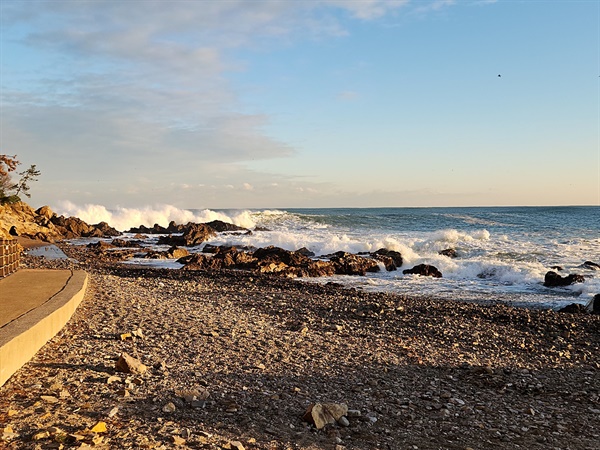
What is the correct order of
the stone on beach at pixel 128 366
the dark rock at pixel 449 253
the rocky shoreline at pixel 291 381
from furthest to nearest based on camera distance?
the dark rock at pixel 449 253 < the stone on beach at pixel 128 366 < the rocky shoreline at pixel 291 381

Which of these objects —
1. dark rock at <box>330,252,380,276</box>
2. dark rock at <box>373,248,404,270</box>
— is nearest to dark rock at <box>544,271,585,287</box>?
dark rock at <box>330,252,380,276</box>

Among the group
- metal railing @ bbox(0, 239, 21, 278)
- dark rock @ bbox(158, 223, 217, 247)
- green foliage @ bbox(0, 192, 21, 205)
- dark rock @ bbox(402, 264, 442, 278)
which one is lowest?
dark rock @ bbox(402, 264, 442, 278)

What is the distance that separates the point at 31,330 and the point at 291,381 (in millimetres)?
2955

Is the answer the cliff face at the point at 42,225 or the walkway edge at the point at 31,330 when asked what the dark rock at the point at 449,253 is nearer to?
the cliff face at the point at 42,225

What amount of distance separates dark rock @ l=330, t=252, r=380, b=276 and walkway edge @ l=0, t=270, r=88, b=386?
1429cm

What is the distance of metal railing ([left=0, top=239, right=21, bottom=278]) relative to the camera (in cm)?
1106

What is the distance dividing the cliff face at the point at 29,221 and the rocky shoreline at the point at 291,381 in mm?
24738

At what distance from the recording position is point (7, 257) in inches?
447

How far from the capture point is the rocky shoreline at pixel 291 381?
4.70m

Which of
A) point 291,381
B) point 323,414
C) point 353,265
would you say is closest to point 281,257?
point 353,265

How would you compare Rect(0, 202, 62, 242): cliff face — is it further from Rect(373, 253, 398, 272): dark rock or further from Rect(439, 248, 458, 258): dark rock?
Rect(439, 248, 458, 258): dark rock

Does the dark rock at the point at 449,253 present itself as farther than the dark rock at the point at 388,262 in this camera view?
Yes

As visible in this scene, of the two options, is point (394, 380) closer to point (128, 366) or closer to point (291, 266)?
point (128, 366)

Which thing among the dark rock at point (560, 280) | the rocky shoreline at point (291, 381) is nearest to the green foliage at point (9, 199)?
the rocky shoreline at point (291, 381)
